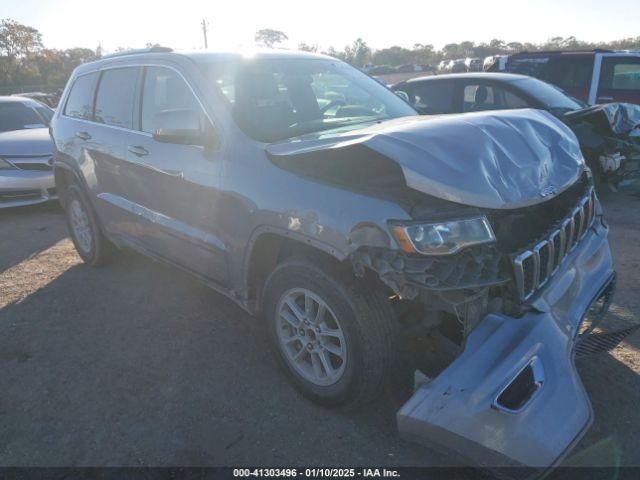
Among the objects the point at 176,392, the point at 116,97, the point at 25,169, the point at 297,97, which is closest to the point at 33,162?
the point at 25,169

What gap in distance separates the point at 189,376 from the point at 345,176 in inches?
65.4

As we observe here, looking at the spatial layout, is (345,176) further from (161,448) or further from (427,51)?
(427,51)

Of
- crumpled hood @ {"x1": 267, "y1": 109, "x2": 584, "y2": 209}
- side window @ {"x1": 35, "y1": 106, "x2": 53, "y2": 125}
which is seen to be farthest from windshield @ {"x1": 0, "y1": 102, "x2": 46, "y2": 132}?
crumpled hood @ {"x1": 267, "y1": 109, "x2": 584, "y2": 209}

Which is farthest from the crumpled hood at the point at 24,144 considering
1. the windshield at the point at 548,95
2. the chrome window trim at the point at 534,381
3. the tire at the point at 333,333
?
the chrome window trim at the point at 534,381

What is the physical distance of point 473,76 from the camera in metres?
7.35

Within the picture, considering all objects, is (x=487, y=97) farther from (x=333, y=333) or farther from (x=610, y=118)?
(x=333, y=333)

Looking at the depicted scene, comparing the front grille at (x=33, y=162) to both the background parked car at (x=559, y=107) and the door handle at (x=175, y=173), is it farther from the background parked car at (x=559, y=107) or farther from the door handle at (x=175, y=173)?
the background parked car at (x=559, y=107)

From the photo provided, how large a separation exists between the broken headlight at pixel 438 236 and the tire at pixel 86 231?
3578 millimetres

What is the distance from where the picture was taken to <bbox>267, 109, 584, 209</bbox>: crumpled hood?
2.15 metres

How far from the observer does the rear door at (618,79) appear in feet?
28.5

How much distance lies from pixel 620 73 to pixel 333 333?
8.95 metres

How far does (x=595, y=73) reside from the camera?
8930 millimetres

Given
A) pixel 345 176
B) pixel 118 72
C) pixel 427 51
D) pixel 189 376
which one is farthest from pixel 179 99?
pixel 427 51

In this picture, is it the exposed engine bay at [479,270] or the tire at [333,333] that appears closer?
the exposed engine bay at [479,270]
